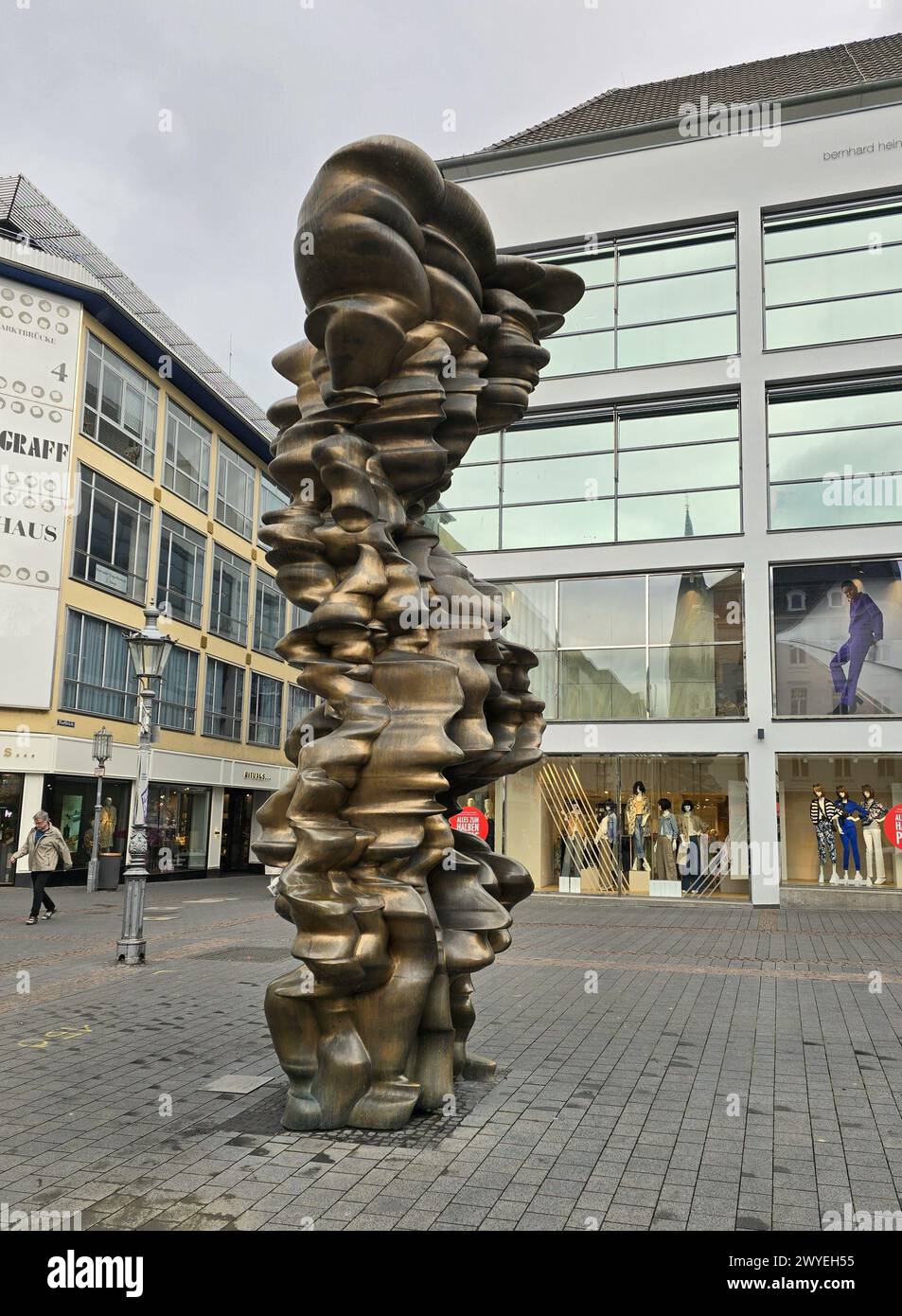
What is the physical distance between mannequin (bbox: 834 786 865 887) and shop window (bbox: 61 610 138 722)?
1893 cm

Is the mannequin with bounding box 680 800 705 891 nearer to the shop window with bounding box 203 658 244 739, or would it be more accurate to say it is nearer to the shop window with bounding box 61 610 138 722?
the shop window with bounding box 61 610 138 722

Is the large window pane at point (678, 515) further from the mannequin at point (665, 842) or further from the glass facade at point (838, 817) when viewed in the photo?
the mannequin at point (665, 842)

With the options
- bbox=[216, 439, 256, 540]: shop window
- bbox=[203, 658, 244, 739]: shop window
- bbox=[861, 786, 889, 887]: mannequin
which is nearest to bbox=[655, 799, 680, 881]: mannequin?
bbox=[861, 786, 889, 887]: mannequin

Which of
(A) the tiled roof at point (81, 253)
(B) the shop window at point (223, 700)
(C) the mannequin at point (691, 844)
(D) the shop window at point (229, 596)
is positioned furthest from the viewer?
(D) the shop window at point (229, 596)

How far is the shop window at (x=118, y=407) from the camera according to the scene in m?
28.5

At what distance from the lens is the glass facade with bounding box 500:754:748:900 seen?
2145cm

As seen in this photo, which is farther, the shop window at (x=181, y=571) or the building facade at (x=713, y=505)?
the shop window at (x=181, y=571)

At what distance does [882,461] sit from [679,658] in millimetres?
5662

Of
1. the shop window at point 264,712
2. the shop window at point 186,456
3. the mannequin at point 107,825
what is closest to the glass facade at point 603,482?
the shop window at point 186,456

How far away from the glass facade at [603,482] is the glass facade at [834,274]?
218cm

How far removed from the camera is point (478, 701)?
6.23m

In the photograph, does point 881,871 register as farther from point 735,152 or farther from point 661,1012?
point 735,152

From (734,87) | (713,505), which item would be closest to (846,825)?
(713,505)
